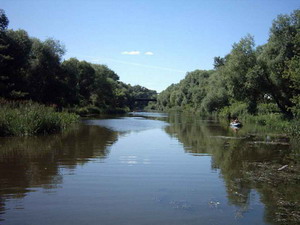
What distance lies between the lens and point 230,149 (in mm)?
19406

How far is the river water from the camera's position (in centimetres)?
745

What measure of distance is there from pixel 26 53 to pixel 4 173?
34789 millimetres

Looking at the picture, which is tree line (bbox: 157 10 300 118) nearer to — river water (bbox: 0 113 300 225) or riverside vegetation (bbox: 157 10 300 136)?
riverside vegetation (bbox: 157 10 300 136)

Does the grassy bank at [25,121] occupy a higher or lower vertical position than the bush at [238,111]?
lower

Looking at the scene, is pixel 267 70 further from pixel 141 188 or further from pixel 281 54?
pixel 141 188

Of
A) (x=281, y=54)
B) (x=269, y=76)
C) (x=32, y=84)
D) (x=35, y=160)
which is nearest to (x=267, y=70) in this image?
(x=269, y=76)

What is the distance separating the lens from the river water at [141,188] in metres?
7.45

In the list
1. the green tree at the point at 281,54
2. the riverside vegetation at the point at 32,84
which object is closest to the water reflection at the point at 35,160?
the riverside vegetation at the point at 32,84

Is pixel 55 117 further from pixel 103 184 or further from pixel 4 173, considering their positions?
pixel 103 184

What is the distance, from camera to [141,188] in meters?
10.1

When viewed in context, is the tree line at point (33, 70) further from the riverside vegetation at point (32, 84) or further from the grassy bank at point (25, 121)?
the grassy bank at point (25, 121)

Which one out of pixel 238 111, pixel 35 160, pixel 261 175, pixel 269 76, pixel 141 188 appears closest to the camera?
pixel 141 188

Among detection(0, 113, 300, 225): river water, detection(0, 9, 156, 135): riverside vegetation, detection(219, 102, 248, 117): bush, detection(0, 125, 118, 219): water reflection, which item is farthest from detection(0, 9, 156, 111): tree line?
detection(219, 102, 248, 117): bush

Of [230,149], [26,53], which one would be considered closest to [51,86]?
[26,53]
